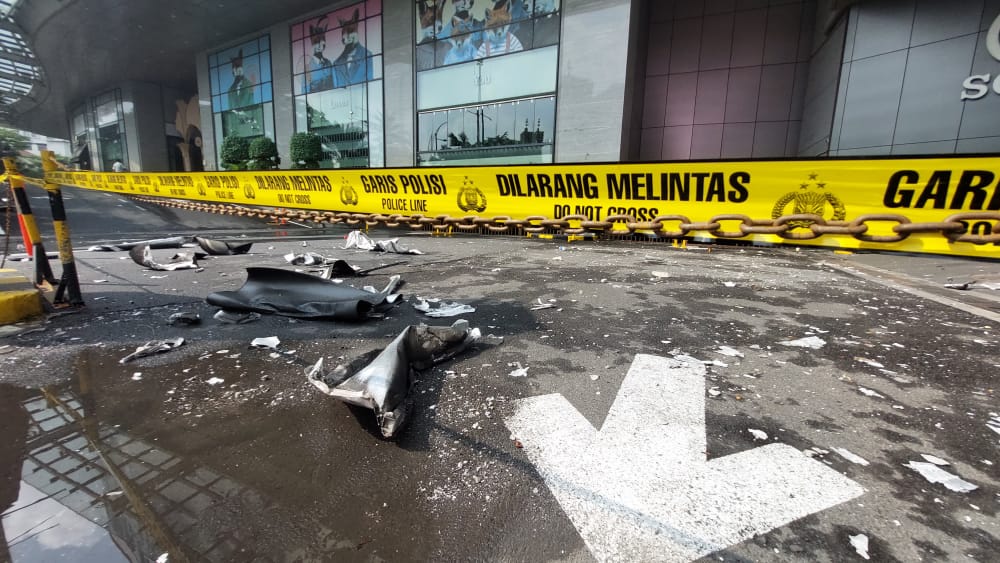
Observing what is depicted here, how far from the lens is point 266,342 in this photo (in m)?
3.01

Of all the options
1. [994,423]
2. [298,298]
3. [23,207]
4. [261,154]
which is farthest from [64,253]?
[261,154]

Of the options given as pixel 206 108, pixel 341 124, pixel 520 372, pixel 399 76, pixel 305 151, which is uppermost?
pixel 206 108

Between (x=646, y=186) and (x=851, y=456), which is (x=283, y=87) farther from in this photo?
(x=851, y=456)

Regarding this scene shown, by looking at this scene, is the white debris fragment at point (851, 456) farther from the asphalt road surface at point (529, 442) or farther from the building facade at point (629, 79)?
the building facade at point (629, 79)

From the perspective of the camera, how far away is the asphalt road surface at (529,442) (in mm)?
1369

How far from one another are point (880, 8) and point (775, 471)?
1344cm

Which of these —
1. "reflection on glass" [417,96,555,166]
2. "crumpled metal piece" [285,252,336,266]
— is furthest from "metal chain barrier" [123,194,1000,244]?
"reflection on glass" [417,96,555,166]

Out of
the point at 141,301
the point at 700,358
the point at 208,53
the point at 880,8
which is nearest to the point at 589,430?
the point at 700,358

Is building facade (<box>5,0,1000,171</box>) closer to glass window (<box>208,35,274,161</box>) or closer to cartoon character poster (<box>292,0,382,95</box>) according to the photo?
cartoon character poster (<box>292,0,382,95</box>)

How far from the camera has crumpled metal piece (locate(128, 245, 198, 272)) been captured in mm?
5816

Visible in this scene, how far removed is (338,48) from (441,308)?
1930 centimetres

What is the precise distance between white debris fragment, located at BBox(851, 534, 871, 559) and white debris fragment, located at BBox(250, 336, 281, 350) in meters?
3.24

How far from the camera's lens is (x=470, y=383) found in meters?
2.41

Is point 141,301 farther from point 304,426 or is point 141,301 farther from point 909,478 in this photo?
point 909,478
